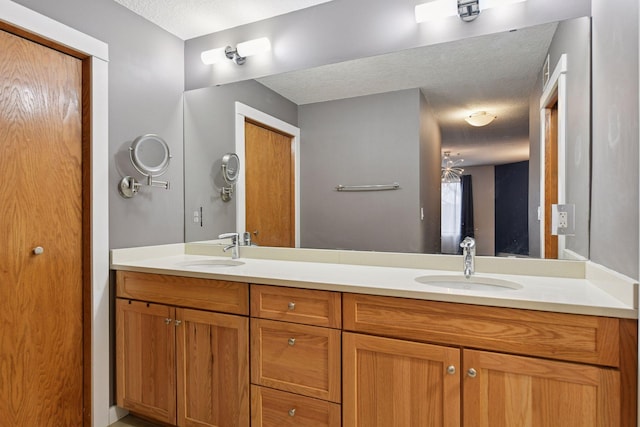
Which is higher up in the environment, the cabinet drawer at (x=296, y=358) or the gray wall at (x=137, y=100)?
the gray wall at (x=137, y=100)

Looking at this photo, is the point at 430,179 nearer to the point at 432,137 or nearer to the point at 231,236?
the point at 432,137

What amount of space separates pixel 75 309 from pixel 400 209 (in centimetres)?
178

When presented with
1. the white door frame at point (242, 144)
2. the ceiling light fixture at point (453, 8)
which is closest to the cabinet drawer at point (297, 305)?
the white door frame at point (242, 144)

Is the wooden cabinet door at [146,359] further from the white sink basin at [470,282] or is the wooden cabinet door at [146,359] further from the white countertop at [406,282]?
the white sink basin at [470,282]

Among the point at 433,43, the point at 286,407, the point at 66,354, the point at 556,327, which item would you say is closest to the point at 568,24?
→ the point at 433,43

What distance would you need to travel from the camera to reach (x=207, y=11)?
6.92 ft

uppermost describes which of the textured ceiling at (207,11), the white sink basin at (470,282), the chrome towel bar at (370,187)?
the textured ceiling at (207,11)

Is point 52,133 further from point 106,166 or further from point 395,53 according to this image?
point 395,53

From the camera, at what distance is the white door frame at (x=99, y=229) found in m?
1.87

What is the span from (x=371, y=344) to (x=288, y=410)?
49 centimetres

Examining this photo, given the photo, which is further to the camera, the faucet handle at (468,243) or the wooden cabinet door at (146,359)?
the wooden cabinet door at (146,359)

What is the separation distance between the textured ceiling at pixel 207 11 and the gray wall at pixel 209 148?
1.23 ft

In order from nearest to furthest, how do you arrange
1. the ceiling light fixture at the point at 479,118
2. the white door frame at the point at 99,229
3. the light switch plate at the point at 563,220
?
1. the light switch plate at the point at 563,220
2. the ceiling light fixture at the point at 479,118
3. the white door frame at the point at 99,229

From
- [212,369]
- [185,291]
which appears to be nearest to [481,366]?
[212,369]
